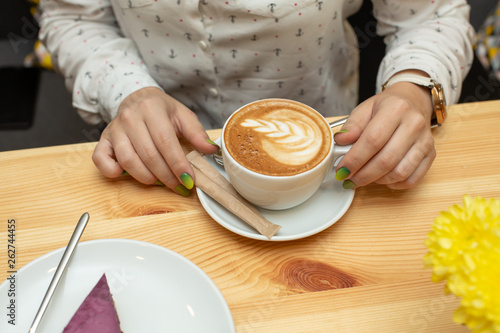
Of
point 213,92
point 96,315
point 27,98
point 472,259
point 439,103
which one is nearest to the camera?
point 472,259

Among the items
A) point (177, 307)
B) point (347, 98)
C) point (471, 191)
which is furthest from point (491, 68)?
point (177, 307)

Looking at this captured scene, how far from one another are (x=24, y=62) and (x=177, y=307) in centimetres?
185

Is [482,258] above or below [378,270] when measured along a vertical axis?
above

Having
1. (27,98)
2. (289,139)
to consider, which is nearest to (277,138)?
(289,139)

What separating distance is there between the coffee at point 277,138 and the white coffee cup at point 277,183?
10 millimetres

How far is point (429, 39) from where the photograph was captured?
0.86 meters

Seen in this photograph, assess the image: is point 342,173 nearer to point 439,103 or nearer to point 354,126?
point 354,126

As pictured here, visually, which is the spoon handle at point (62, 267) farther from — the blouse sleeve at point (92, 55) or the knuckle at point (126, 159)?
the blouse sleeve at point (92, 55)

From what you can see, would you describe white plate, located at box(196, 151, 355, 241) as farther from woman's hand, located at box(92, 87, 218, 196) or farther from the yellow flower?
the yellow flower

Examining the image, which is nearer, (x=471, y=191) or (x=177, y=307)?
(x=177, y=307)

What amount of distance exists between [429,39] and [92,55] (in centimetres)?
77

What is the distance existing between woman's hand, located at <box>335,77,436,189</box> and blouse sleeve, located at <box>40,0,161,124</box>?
472 mm

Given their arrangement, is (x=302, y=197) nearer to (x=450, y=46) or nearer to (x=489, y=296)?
(x=489, y=296)

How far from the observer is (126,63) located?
925mm
